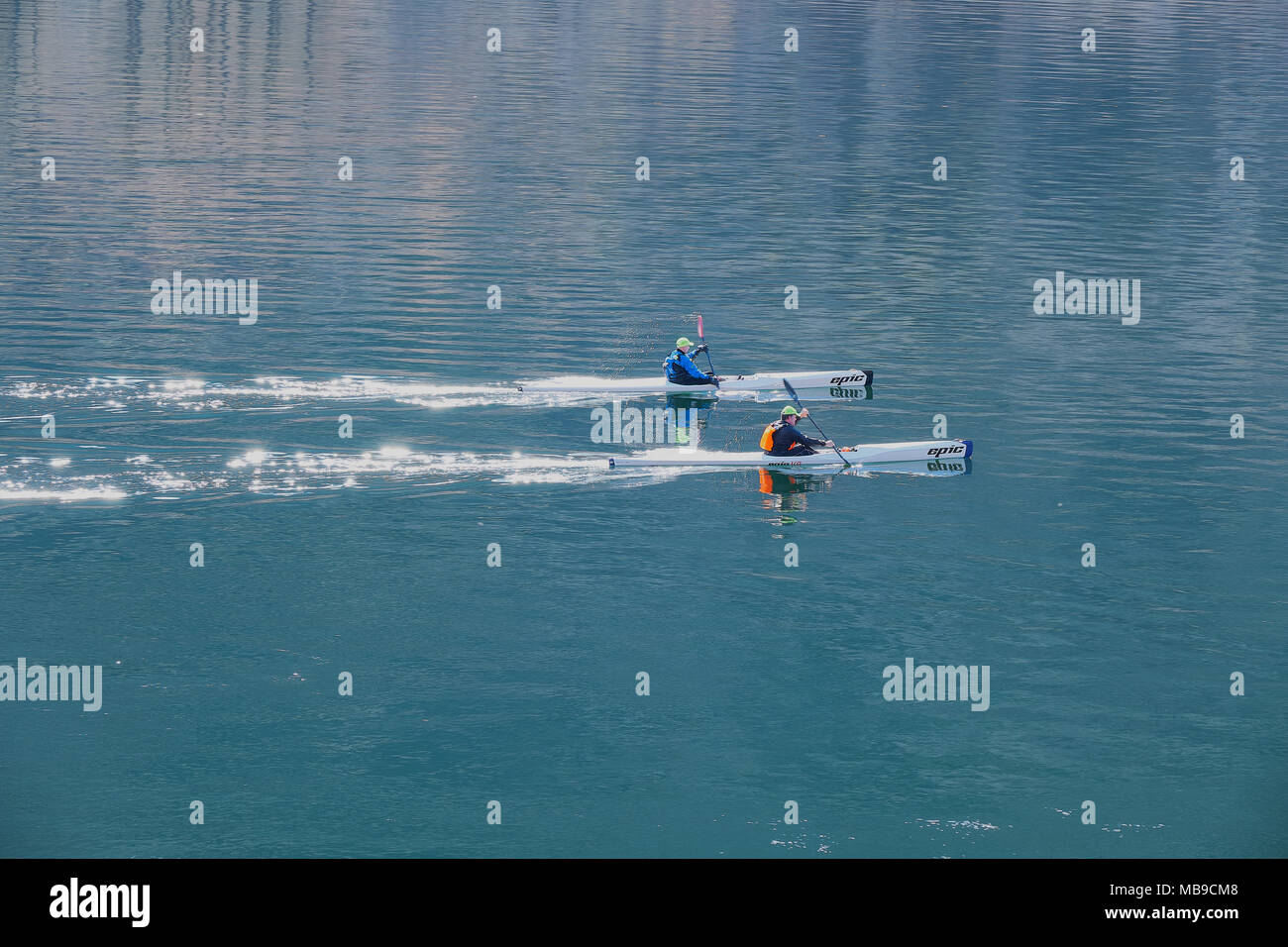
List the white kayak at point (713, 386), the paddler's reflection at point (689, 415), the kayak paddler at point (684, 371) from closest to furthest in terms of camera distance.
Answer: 1. the paddler's reflection at point (689, 415)
2. the kayak paddler at point (684, 371)
3. the white kayak at point (713, 386)

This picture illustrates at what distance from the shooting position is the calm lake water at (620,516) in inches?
1236

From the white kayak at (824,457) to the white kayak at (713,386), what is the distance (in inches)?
230

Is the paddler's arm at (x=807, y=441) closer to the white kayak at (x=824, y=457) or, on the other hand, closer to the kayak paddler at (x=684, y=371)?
the white kayak at (x=824, y=457)

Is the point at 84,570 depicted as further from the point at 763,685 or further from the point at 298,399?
the point at 763,685

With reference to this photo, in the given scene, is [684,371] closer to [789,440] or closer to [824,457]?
[789,440]

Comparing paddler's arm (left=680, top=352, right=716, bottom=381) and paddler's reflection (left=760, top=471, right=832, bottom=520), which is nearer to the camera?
paddler's reflection (left=760, top=471, right=832, bottom=520)

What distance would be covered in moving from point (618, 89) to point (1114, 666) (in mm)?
98137

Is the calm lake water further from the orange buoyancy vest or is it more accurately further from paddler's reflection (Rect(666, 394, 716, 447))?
the orange buoyancy vest

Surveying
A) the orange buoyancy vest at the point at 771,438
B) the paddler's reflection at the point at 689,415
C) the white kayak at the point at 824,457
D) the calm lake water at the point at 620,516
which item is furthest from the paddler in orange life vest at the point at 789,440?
the paddler's reflection at the point at 689,415

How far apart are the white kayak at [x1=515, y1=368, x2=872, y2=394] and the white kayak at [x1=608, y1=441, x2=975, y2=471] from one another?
19.1 feet

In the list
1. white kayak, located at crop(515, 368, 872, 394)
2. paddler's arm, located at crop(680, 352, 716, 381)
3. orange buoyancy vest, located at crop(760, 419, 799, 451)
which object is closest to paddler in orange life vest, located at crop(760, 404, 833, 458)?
orange buoyancy vest, located at crop(760, 419, 799, 451)

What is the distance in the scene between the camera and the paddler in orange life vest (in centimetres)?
4716

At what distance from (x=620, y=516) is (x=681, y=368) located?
1048 centimetres

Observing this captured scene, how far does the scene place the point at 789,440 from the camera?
155ft
